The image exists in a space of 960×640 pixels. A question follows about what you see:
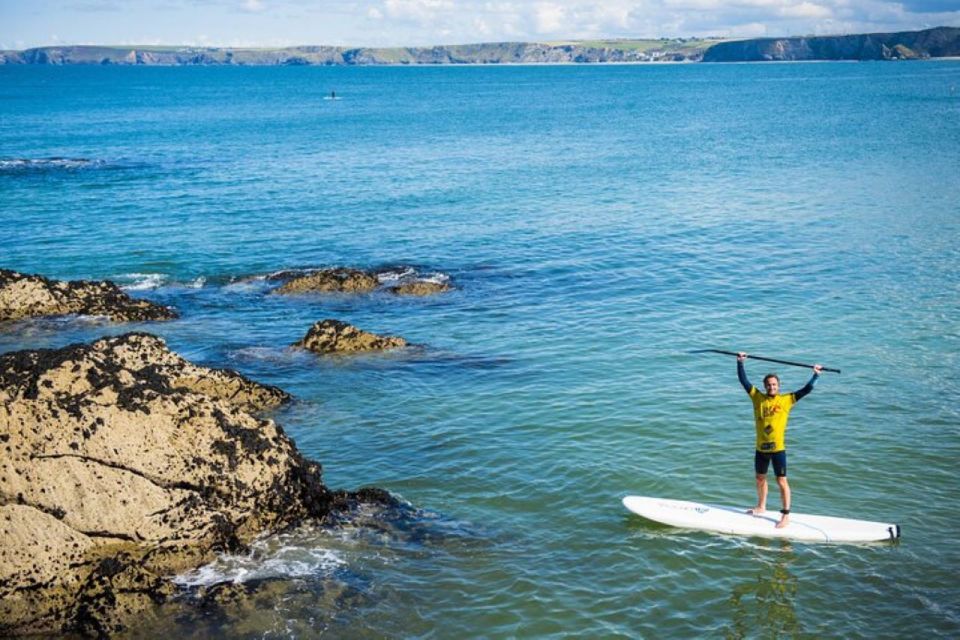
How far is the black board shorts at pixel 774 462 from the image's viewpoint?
16.6m

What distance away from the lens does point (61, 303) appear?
32.5 m

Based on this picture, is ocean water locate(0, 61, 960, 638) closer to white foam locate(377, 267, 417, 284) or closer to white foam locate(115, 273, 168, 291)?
white foam locate(115, 273, 168, 291)

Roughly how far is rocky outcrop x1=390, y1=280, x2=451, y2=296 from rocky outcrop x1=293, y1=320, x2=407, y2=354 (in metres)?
6.89

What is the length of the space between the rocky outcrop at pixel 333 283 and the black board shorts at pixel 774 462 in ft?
69.4

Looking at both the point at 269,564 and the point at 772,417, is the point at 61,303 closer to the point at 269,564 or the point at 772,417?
the point at 269,564

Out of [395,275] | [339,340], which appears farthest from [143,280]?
[339,340]

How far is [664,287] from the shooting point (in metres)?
35.1

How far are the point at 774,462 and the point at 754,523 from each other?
1168 mm

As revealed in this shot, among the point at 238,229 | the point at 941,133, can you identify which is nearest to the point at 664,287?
the point at 238,229

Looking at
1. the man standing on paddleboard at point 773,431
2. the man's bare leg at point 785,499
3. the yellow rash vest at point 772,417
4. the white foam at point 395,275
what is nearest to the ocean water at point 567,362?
the man's bare leg at point 785,499

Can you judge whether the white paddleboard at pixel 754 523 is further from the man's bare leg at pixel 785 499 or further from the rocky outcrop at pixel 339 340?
the rocky outcrop at pixel 339 340

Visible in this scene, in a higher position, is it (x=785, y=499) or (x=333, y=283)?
(x=333, y=283)

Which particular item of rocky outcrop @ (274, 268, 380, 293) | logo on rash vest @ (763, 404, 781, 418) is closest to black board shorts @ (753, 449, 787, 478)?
logo on rash vest @ (763, 404, 781, 418)

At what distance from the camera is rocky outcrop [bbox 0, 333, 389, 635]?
1395 centimetres
